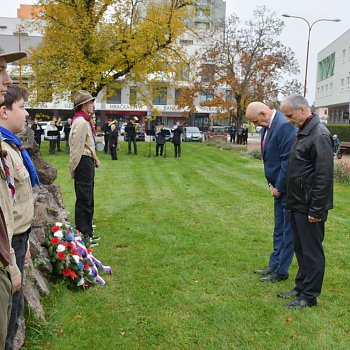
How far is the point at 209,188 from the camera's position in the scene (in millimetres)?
12453

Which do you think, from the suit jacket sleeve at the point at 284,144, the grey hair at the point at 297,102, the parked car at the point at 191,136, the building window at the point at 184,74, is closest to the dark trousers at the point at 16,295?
the grey hair at the point at 297,102

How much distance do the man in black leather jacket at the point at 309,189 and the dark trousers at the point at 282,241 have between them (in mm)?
461

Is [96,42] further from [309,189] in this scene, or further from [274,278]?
[309,189]

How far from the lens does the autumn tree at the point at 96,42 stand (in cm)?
2017

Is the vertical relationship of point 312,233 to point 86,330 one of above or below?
above

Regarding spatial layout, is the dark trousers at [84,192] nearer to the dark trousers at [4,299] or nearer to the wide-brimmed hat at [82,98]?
the wide-brimmed hat at [82,98]

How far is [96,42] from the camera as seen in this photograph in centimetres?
2067

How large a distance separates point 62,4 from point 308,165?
19953 mm

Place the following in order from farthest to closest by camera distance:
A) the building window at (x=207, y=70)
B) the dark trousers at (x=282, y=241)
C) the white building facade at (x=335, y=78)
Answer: the white building facade at (x=335, y=78) < the building window at (x=207, y=70) < the dark trousers at (x=282, y=241)

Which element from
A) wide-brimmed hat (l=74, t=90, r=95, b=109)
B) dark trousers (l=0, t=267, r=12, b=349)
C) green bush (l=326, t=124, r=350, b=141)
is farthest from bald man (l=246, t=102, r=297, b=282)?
green bush (l=326, t=124, r=350, b=141)

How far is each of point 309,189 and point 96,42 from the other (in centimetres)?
1836

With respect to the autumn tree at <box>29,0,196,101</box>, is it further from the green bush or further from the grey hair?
the green bush

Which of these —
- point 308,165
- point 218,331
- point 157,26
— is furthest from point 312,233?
point 157,26

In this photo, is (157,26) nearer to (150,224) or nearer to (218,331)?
(150,224)
